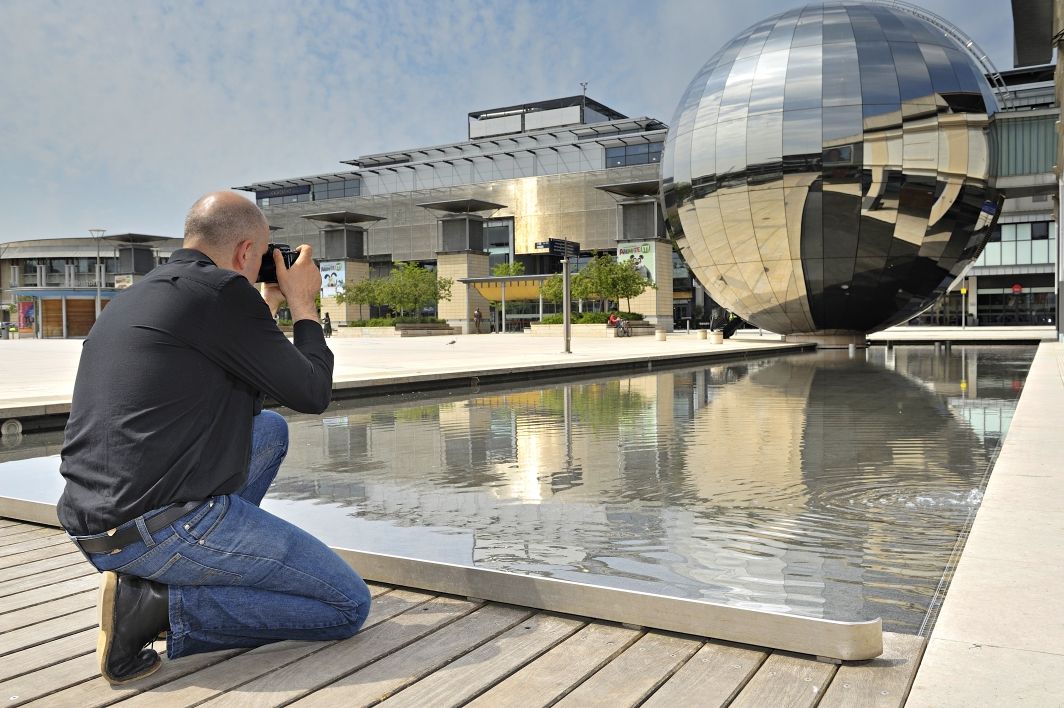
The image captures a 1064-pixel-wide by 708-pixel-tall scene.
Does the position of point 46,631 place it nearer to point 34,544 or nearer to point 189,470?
point 189,470

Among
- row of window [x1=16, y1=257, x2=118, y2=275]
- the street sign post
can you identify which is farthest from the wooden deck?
row of window [x1=16, y1=257, x2=118, y2=275]

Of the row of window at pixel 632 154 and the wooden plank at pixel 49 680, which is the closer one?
the wooden plank at pixel 49 680

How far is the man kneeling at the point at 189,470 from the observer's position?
2393 mm

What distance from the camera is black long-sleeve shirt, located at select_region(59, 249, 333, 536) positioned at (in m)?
2.38

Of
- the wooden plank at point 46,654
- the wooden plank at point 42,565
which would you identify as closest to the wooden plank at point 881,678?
the wooden plank at point 46,654

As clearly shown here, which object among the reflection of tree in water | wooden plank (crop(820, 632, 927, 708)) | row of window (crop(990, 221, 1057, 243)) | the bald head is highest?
row of window (crop(990, 221, 1057, 243))

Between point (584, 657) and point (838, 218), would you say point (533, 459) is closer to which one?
point (584, 657)

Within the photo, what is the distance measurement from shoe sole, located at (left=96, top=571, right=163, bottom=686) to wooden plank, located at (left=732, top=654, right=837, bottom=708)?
170cm

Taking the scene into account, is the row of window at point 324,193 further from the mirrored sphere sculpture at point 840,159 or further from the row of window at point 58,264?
the mirrored sphere sculpture at point 840,159

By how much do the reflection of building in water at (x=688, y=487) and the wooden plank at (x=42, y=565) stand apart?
4.91 feet

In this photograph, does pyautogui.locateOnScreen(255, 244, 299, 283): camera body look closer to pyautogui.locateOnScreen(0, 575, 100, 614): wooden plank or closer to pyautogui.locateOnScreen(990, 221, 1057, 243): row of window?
pyautogui.locateOnScreen(0, 575, 100, 614): wooden plank

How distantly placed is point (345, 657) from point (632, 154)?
71.7 meters

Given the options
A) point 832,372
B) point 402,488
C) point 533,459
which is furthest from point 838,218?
point 402,488

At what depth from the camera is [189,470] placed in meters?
2.44
